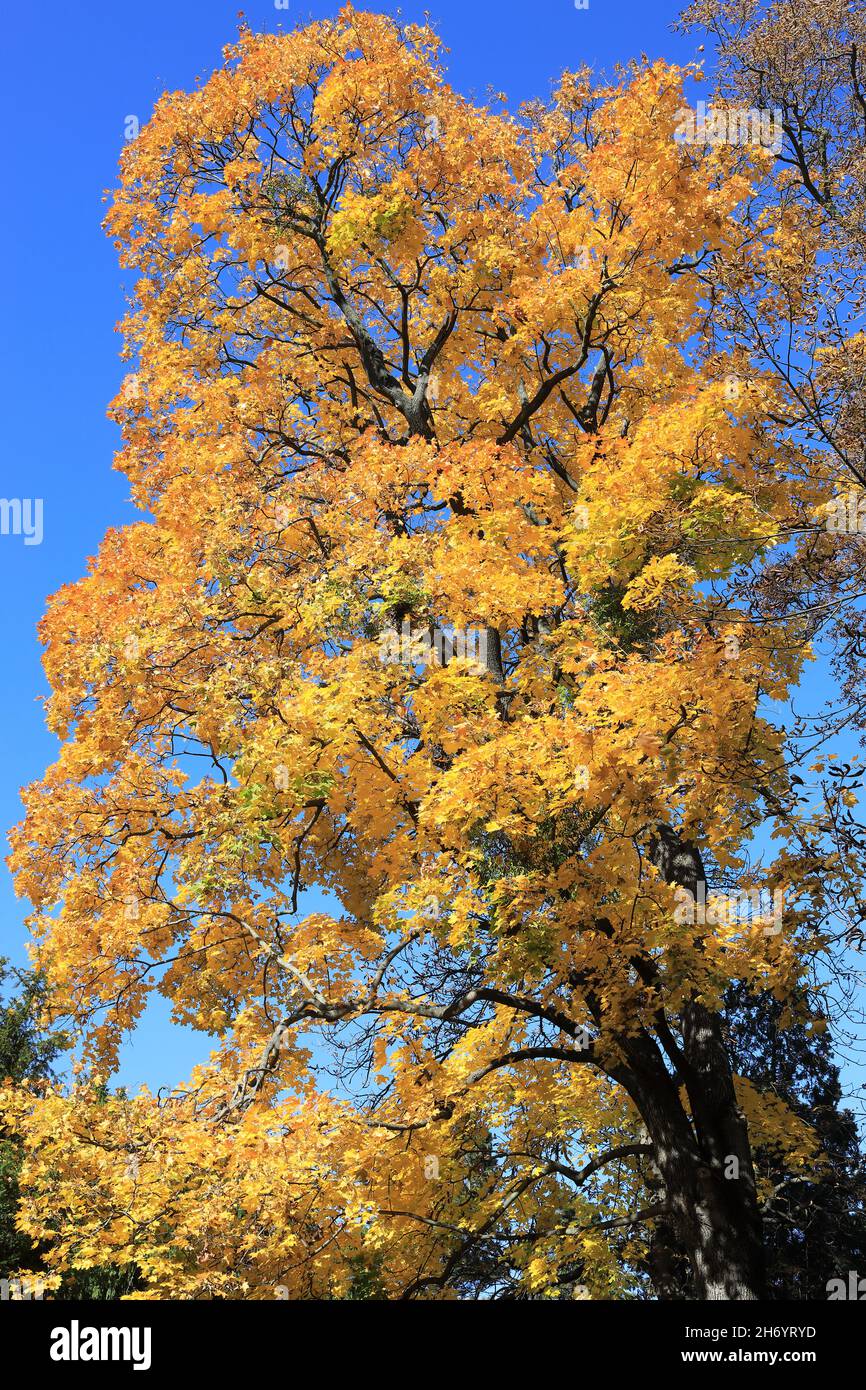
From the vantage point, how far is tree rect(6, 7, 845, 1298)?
32.9 ft

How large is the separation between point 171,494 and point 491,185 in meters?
5.88

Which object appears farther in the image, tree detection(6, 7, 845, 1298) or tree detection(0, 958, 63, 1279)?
tree detection(0, 958, 63, 1279)

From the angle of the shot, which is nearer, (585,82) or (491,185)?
(491,185)

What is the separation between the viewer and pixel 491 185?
15539 mm

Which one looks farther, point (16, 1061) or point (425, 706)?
point (16, 1061)

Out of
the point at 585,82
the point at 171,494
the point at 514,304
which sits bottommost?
the point at 171,494

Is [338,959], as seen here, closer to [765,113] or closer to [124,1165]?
[124,1165]

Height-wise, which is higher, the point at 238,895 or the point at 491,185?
the point at 491,185

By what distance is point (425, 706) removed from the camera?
36.9ft

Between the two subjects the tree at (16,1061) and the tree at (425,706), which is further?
the tree at (16,1061)

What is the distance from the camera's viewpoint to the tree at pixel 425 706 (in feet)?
32.9
